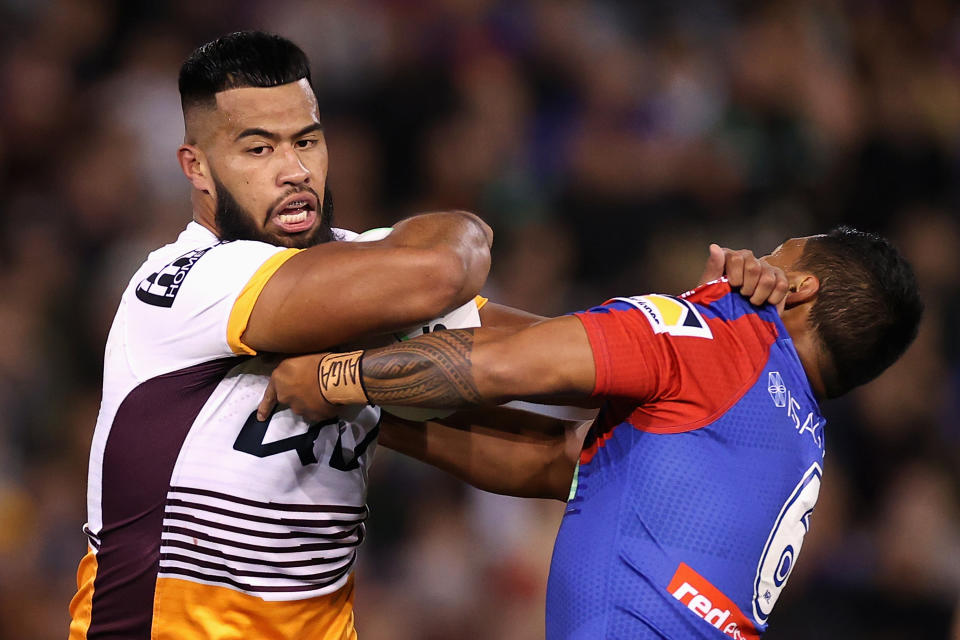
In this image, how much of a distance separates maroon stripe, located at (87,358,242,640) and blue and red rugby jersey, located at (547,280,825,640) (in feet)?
3.39

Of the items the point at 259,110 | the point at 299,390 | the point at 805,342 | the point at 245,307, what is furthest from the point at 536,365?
the point at 259,110

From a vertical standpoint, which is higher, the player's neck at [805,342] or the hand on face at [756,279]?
the hand on face at [756,279]

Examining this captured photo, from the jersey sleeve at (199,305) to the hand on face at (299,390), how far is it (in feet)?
0.38

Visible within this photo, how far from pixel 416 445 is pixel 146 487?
0.87 metres

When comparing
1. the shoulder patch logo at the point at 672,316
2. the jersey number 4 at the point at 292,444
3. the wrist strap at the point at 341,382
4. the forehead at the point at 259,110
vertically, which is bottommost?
the jersey number 4 at the point at 292,444

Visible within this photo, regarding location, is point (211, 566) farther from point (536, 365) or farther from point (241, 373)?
point (536, 365)

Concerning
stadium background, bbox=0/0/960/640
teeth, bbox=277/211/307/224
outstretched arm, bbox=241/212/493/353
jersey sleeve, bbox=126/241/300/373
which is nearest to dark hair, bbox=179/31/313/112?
teeth, bbox=277/211/307/224

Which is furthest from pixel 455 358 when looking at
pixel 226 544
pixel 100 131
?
pixel 100 131

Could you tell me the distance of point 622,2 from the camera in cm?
770

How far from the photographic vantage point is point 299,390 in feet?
8.97

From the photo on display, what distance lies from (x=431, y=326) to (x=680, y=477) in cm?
76

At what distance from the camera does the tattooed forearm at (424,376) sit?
268 cm

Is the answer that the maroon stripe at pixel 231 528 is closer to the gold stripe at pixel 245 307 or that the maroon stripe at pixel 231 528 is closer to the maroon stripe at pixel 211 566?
the maroon stripe at pixel 211 566

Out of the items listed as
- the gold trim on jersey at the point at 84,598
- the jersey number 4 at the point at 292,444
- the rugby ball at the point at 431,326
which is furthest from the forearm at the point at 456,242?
the gold trim on jersey at the point at 84,598
